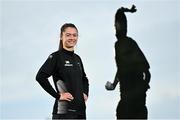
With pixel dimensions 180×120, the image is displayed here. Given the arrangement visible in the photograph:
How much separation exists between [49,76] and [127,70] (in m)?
1.17

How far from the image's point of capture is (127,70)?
168 inches

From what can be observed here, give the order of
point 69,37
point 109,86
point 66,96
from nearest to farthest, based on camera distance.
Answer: point 66,96, point 69,37, point 109,86

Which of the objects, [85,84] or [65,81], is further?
[85,84]

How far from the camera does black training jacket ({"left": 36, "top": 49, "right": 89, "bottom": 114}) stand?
3945 millimetres

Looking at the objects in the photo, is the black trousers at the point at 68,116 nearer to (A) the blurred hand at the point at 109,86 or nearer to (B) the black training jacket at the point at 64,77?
(B) the black training jacket at the point at 64,77

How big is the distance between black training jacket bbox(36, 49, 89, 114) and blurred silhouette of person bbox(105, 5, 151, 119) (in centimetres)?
57

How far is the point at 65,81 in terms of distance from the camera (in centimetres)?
396

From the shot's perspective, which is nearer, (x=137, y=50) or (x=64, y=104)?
(x=64, y=104)

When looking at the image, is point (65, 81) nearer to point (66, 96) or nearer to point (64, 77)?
point (64, 77)

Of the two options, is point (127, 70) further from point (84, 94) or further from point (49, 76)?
point (49, 76)

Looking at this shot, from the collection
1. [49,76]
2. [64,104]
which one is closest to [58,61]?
[49,76]

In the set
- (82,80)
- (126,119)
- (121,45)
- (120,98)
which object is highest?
(121,45)

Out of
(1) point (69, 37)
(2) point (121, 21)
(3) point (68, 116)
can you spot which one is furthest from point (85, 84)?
(2) point (121, 21)

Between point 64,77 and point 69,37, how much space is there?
2.01 ft
